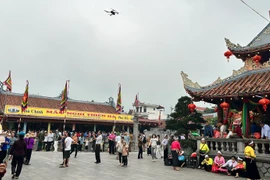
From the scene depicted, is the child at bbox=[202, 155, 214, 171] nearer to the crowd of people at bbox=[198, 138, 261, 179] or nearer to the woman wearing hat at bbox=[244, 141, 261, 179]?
the crowd of people at bbox=[198, 138, 261, 179]

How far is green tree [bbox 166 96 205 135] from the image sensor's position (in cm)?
1530

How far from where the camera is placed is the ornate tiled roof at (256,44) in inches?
561

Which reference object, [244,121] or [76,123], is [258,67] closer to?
[244,121]

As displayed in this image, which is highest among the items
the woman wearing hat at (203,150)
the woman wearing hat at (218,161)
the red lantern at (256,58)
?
the red lantern at (256,58)

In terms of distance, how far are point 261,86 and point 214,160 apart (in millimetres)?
4129

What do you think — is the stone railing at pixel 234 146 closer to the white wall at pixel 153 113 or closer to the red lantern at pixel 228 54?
the red lantern at pixel 228 54

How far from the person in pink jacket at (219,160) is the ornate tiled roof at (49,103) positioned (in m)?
26.0

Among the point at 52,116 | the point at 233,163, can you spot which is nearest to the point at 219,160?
the point at 233,163

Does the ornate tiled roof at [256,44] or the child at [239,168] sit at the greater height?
the ornate tiled roof at [256,44]

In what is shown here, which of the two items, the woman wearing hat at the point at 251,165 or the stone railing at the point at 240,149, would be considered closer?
the woman wearing hat at the point at 251,165

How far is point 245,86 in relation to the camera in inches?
490

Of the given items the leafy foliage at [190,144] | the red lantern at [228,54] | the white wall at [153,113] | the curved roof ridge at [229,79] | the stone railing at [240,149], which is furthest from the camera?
the white wall at [153,113]

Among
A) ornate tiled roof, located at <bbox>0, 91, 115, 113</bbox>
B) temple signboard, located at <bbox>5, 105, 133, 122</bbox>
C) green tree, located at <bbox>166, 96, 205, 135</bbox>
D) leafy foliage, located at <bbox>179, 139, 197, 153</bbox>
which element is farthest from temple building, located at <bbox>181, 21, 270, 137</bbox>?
ornate tiled roof, located at <bbox>0, 91, 115, 113</bbox>

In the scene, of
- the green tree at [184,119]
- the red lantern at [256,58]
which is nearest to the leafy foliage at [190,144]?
the green tree at [184,119]
